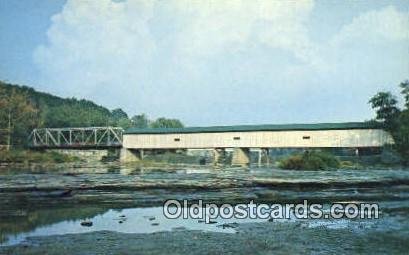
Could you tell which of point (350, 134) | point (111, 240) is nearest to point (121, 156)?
point (350, 134)

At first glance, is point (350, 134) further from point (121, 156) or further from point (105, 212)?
point (105, 212)

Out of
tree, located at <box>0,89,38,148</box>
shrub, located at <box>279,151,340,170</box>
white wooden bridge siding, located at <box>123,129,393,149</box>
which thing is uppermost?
tree, located at <box>0,89,38,148</box>

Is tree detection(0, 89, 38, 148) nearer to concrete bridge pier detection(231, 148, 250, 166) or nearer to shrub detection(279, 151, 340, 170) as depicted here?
concrete bridge pier detection(231, 148, 250, 166)

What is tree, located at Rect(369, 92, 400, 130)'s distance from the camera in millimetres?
52303

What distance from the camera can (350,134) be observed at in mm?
53219

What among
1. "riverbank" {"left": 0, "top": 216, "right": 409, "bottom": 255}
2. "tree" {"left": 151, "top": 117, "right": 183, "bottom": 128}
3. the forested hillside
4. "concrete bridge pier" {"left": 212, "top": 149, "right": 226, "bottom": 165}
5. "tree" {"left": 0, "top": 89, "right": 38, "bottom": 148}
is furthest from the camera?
"tree" {"left": 151, "top": 117, "right": 183, "bottom": 128}

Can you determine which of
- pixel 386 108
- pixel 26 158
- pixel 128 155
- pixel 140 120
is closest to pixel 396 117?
pixel 386 108

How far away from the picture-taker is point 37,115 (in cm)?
8131

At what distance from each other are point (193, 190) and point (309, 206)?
19.4 feet

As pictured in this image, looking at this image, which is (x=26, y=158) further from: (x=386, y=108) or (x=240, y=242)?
(x=240, y=242)

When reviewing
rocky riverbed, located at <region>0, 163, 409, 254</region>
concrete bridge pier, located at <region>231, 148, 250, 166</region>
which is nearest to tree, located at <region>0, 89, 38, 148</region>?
concrete bridge pier, located at <region>231, 148, 250, 166</region>

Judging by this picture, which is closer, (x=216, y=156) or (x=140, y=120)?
(x=216, y=156)

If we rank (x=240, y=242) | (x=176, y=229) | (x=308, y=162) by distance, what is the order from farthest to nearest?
(x=308, y=162) < (x=176, y=229) < (x=240, y=242)

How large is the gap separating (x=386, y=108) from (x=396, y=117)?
2.24 m
